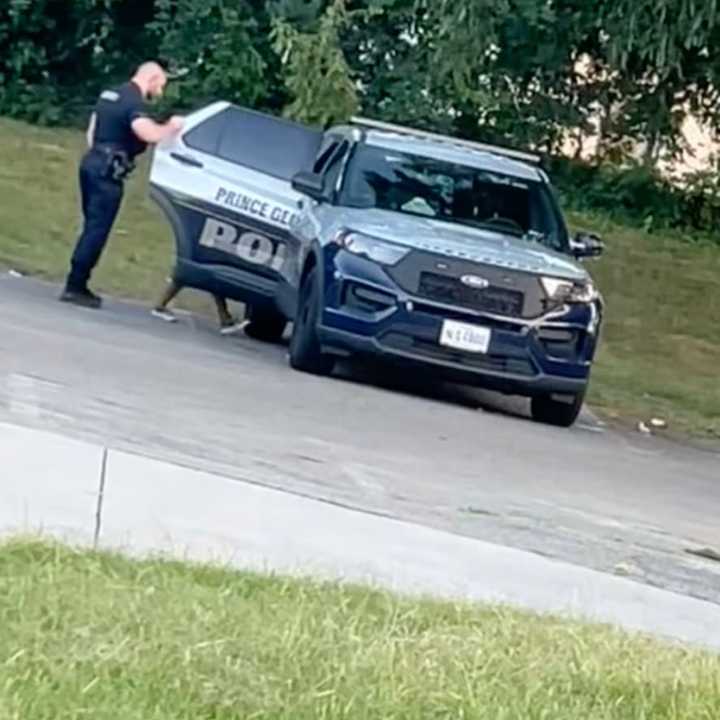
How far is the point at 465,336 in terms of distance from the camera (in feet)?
39.9

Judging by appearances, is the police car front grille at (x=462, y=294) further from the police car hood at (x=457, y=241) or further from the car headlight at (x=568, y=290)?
the car headlight at (x=568, y=290)

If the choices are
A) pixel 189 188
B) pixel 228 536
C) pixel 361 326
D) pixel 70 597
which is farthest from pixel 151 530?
pixel 189 188

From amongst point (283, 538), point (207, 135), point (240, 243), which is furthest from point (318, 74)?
point (283, 538)

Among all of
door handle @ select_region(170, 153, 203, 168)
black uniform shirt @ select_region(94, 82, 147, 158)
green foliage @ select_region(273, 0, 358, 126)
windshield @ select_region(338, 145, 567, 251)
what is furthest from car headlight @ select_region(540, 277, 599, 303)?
green foliage @ select_region(273, 0, 358, 126)

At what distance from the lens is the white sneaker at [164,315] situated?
15.8 meters

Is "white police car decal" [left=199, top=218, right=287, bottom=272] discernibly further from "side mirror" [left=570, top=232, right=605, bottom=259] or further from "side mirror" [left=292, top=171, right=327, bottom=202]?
"side mirror" [left=570, top=232, right=605, bottom=259]

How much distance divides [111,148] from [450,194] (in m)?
2.74

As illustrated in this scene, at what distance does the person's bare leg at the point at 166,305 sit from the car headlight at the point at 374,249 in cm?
347

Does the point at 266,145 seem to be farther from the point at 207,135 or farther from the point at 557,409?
the point at 557,409

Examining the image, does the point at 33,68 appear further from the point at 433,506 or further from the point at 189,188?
the point at 433,506

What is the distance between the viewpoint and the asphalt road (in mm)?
7922

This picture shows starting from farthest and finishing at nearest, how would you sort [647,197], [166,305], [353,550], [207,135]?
[647,197] → [166,305] → [207,135] → [353,550]

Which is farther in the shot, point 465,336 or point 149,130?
point 149,130

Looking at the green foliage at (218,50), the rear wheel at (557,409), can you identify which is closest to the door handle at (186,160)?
the rear wheel at (557,409)
